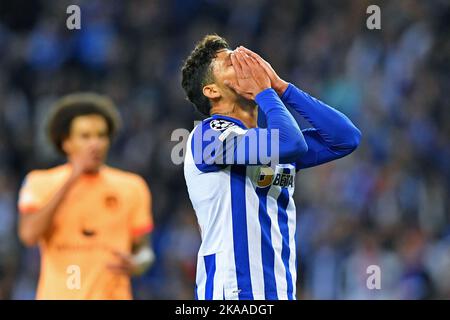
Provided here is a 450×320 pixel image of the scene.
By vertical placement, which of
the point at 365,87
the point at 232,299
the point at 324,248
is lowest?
the point at 232,299

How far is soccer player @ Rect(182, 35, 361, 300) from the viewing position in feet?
14.8

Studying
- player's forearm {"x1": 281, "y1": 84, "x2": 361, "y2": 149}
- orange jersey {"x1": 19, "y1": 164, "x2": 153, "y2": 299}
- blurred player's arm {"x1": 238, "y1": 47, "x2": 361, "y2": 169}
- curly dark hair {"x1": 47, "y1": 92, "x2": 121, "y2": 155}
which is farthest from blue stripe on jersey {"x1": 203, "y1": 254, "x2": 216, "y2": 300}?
curly dark hair {"x1": 47, "y1": 92, "x2": 121, "y2": 155}

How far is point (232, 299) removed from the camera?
180 inches

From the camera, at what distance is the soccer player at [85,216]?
6.19m

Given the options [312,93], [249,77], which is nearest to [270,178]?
[249,77]

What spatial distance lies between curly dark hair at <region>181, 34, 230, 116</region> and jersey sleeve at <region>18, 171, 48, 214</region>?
1717 millimetres

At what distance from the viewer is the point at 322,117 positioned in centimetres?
492

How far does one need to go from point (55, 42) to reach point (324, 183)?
4136 millimetres

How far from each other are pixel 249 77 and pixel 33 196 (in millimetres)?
2145

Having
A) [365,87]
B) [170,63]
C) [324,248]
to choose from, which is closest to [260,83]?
[324,248]

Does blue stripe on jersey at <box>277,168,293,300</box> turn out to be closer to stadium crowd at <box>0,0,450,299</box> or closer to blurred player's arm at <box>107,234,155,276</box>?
blurred player's arm at <box>107,234,155,276</box>

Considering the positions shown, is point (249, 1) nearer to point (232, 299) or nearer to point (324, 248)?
point (324, 248)

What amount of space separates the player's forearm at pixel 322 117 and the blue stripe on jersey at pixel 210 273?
83 cm

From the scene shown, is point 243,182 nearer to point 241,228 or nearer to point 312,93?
point 241,228
